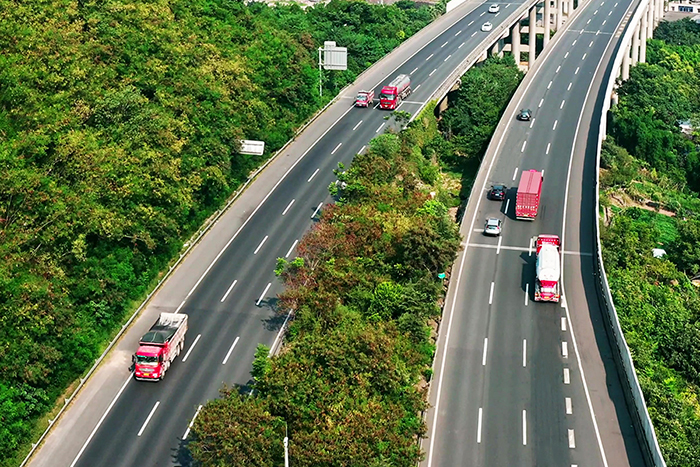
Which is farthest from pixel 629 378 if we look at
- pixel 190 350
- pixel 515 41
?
pixel 515 41

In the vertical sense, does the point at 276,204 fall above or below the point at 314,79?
below

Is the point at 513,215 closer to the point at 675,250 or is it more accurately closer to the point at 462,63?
→ the point at 675,250

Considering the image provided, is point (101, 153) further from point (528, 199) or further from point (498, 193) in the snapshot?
point (498, 193)

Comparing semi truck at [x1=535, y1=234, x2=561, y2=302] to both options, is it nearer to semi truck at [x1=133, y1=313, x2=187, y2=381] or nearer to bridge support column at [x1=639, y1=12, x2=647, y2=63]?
semi truck at [x1=133, y1=313, x2=187, y2=381]

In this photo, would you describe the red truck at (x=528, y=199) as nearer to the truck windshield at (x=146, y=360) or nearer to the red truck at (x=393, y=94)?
the red truck at (x=393, y=94)

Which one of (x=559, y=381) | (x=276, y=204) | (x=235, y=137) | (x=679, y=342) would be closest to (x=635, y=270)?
(x=679, y=342)

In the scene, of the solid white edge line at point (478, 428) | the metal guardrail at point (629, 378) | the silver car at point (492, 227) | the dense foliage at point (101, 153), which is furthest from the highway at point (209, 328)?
the metal guardrail at point (629, 378)
